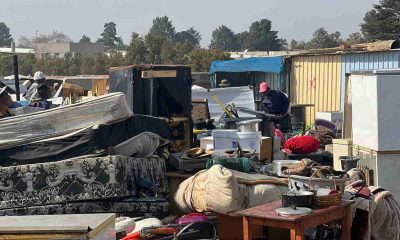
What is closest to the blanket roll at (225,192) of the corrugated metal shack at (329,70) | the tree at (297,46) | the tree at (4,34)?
the corrugated metal shack at (329,70)

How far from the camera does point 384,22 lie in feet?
149

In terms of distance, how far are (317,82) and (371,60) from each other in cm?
203

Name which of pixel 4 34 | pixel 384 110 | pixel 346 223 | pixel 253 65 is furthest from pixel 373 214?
pixel 4 34

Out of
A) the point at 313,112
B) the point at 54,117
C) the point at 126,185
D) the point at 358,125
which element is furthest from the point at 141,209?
the point at 313,112

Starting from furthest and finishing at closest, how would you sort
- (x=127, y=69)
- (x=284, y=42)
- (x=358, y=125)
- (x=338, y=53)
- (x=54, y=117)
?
(x=284, y=42) < (x=338, y=53) < (x=127, y=69) < (x=358, y=125) < (x=54, y=117)

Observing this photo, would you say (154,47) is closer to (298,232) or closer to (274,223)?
(274,223)

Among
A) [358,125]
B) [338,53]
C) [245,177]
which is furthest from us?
[338,53]

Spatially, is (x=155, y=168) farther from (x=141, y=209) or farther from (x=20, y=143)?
Answer: (x=20, y=143)

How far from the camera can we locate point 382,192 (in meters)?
7.43

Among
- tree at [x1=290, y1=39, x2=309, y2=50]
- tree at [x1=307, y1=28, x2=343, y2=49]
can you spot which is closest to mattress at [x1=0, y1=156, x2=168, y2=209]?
tree at [x1=290, y1=39, x2=309, y2=50]

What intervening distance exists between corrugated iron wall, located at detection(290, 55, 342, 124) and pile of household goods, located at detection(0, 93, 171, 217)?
1173 cm

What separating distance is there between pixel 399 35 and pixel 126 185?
37.2 m

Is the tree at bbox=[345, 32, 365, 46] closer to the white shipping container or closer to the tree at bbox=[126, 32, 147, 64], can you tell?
the tree at bbox=[126, 32, 147, 64]

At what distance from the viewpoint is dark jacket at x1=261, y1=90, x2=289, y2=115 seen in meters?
13.2
